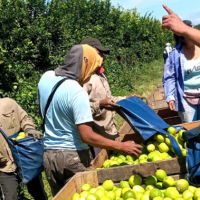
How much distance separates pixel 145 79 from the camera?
16.6m

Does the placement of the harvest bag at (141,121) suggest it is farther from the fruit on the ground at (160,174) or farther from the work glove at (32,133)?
the work glove at (32,133)

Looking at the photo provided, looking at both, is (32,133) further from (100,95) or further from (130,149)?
(130,149)

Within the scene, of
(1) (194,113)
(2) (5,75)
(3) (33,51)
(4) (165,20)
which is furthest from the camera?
(3) (33,51)

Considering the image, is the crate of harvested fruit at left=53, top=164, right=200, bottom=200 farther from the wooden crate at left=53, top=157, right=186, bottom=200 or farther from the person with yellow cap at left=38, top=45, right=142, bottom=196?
the person with yellow cap at left=38, top=45, right=142, bottom=196

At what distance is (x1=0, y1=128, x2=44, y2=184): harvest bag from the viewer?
12.1 ft

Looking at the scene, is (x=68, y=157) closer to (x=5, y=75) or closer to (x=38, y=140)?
(x=38, y=140)

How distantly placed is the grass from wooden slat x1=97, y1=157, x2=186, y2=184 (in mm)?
8819

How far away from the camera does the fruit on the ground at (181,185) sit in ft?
8.96

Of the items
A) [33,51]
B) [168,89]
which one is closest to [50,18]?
[33,51]

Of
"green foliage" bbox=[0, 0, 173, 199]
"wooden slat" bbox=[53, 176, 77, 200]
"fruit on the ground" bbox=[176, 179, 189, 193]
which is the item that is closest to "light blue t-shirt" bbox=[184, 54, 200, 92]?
"fruit on the ground" bbox=[176, 179, 189, 193]

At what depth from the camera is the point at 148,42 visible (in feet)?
71.9

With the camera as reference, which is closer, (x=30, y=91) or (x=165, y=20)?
(x=165, y=20)

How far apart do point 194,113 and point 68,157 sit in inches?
84.3

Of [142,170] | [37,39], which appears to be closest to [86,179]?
[142,170]
